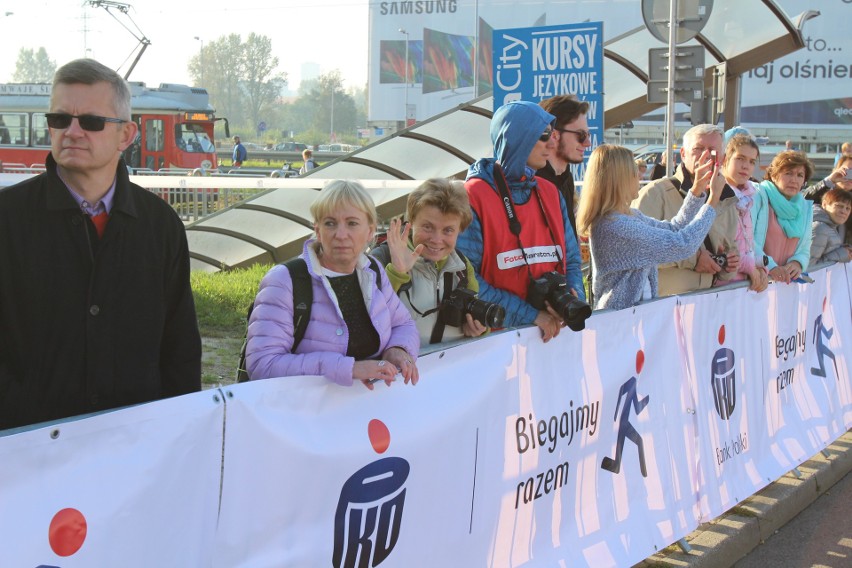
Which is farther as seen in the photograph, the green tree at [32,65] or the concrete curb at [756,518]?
the green tree at [32,65]

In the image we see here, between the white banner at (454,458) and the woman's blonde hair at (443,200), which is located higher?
the woman's blonde hair at (443,200)

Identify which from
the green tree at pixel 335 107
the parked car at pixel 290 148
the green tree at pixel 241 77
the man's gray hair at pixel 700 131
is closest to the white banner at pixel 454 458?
the man's gray hair at pixel 700 131

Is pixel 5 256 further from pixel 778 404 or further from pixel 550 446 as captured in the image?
pixel 778 404

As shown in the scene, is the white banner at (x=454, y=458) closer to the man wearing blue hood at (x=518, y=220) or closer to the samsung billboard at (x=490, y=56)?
the man wearing blue hood at (x=518, y=220)

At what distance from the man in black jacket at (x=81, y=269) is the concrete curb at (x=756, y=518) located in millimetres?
2822

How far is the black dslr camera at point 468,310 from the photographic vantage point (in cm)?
361

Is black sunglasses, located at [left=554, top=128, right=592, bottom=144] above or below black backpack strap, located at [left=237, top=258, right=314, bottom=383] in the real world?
above

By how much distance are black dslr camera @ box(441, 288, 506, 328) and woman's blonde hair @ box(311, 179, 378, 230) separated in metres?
0.53

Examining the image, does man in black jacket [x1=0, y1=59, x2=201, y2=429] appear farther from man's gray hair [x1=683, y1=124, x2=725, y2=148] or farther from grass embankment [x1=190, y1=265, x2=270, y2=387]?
grass embankment [x1=190, y1=265, x2=270, y2=387]

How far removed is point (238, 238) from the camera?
13250mm

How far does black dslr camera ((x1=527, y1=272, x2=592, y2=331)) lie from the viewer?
12.5 ft

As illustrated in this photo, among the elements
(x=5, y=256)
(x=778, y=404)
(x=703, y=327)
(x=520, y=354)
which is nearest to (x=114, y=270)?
(x=5, y=256)

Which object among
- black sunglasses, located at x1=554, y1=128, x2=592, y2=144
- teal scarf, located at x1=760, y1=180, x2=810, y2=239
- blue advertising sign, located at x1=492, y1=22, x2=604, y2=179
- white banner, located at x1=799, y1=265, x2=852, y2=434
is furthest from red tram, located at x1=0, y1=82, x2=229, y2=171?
black sunglasses, located at x1=554, y1=128, x2=592, y2=144

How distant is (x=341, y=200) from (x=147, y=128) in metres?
30.7
